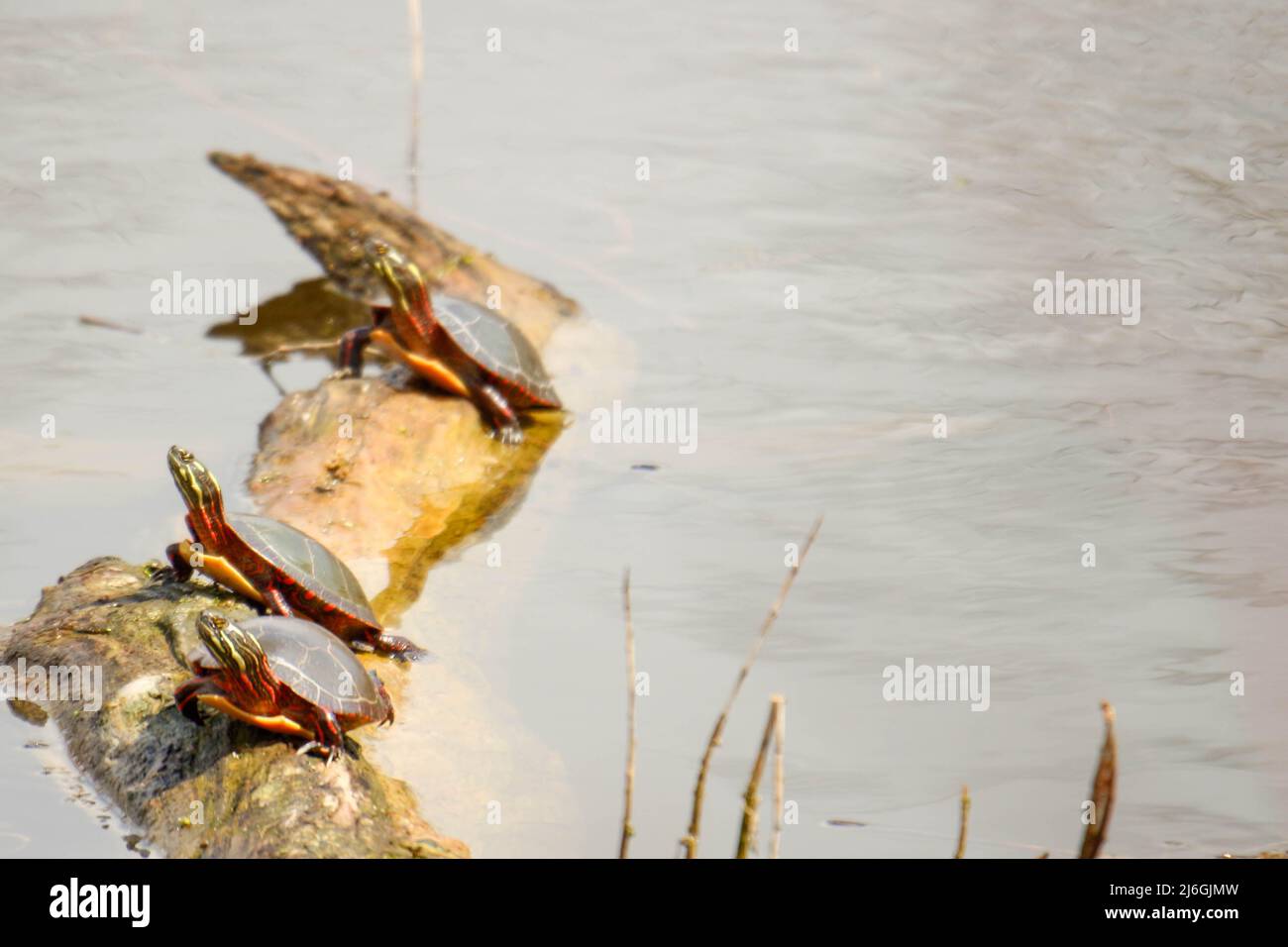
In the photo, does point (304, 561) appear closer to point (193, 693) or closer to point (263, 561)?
point (263, 561)

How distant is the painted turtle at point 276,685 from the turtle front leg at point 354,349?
350 cm

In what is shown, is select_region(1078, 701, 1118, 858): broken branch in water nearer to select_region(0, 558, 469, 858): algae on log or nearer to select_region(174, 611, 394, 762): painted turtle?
select_region(0, 558, 469, 858): algae on log

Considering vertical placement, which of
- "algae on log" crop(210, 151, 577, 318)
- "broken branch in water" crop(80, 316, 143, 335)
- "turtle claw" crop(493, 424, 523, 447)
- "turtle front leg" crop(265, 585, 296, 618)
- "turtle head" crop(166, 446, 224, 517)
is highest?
"algae on log" crop(210, 151, 577, 318)

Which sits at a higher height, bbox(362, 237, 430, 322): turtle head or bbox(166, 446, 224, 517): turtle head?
bbox(362, 237, 430, 322): turtle head

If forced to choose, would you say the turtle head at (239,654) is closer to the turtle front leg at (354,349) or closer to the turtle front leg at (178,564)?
the turtle front leg at (178,564)

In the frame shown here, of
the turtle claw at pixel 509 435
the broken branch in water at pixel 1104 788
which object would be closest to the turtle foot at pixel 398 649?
the turtle claw at pixel 509 435

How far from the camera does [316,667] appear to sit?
14.5 ft

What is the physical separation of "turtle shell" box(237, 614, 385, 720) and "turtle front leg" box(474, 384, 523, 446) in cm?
318

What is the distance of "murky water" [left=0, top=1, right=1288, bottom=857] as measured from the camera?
18.2 ft

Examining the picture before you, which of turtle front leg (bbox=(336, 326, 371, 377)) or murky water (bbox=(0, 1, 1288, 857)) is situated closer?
murky water (bbox=(0, 1, 1288, 857))

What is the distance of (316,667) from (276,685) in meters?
0.18

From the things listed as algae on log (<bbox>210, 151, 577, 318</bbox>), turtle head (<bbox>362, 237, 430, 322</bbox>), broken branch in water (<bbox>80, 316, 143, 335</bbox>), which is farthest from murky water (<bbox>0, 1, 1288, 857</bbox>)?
turtle head (<bbox>362, 237, 430, 322</bbox>)

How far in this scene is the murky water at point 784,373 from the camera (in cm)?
555

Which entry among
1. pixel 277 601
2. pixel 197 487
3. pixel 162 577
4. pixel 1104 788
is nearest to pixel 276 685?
pixel 277 601
